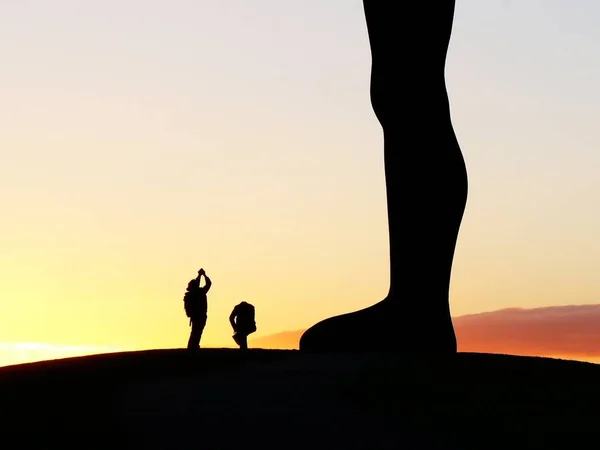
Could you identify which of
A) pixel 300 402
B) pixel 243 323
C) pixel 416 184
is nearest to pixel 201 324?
pixel 243 323

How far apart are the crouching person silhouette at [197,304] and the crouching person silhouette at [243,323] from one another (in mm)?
901

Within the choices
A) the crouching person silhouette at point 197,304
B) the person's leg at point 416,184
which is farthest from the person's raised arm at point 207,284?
the person's leg at point 416,184

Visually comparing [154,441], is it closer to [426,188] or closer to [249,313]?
[426,188]

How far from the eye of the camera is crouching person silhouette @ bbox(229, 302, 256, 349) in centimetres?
2055

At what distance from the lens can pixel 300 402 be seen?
43.8 ft

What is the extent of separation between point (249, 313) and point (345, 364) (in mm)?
5152

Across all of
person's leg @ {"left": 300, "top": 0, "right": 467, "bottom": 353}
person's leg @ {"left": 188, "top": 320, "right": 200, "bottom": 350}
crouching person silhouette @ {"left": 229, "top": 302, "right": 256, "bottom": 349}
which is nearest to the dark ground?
person's leg @ {"left": 300, "top": 0, "right": 467, "bottom": 353}

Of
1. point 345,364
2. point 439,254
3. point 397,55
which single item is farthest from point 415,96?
point 345,364

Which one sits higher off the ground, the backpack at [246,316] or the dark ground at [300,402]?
the backpack at [246,316]

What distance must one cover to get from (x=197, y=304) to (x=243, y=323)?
45.3 inches

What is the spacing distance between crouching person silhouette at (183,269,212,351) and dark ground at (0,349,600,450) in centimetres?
453

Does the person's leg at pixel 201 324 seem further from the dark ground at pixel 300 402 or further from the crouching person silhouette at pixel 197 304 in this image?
the dark ground at pixel 300 402

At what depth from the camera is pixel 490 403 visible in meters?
13.5

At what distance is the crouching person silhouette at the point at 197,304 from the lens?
837 inches
